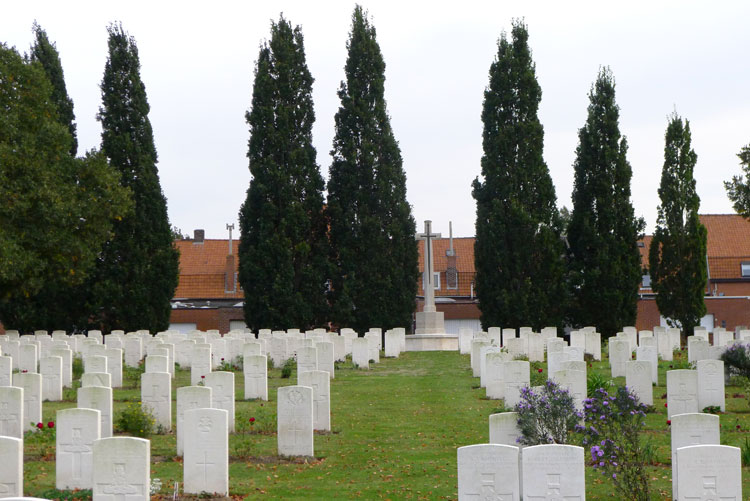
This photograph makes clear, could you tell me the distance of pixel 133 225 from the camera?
3700 centimetres

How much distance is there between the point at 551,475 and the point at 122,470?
389cm

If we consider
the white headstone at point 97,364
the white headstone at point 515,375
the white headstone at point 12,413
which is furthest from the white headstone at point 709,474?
the white headstone at point 97,364

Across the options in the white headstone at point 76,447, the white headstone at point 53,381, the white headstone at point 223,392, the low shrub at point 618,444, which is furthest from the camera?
the white headstone at point 53,381

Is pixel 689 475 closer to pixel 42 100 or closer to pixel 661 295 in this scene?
pixel 42 100

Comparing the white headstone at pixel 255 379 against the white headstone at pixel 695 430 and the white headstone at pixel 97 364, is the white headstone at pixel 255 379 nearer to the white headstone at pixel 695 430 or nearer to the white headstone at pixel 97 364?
the white headstone at pixel 97 364

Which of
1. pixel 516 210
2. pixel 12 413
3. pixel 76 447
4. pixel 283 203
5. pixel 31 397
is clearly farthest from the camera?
pixel 283 203

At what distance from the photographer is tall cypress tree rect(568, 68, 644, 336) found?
125 feet

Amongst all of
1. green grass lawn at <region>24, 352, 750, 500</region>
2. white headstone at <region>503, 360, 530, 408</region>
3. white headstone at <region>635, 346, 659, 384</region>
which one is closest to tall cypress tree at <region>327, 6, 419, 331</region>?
green grass lawn at <region>24, 352, 750, 500</region>

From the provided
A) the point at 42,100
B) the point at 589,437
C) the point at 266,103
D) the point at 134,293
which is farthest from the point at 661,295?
the point at 589,437

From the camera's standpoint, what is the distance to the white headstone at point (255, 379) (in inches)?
726

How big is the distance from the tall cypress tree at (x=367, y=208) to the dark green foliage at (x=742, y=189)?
16.0 m

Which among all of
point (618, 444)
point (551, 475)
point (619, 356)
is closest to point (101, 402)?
point (551, 475)

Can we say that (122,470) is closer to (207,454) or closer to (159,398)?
(207,454)

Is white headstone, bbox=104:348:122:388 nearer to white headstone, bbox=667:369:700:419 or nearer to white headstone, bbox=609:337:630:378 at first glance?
white headstone, bbox=609:337:630:378
